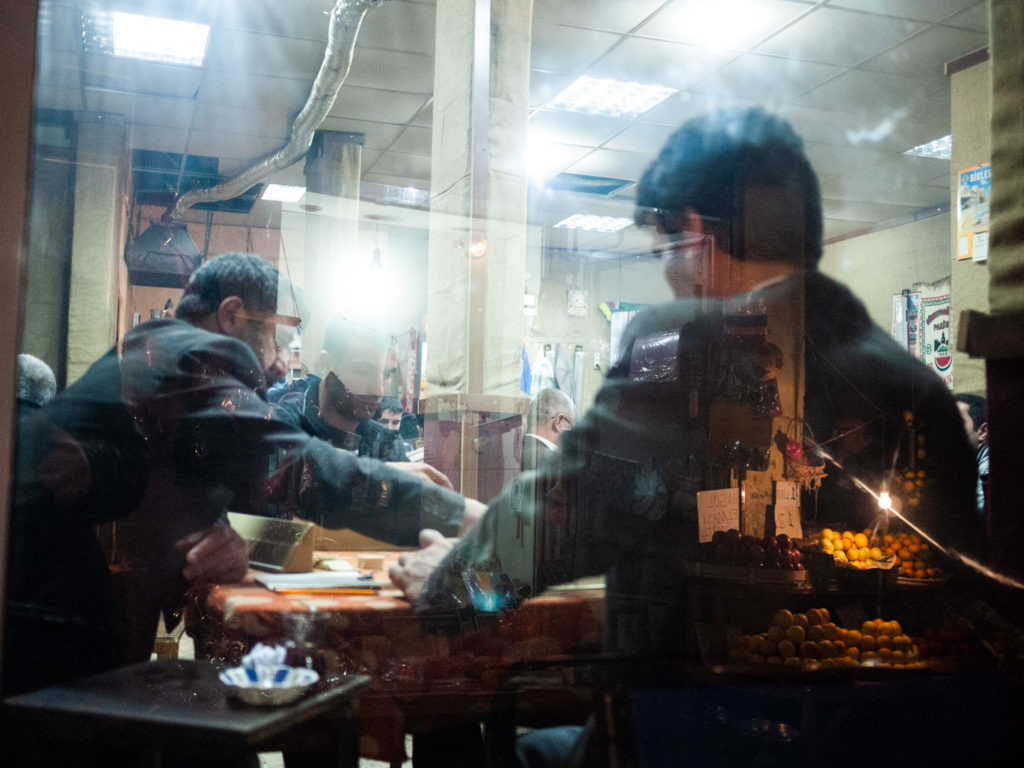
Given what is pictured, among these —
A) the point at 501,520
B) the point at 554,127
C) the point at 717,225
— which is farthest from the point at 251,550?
the point at 717,225

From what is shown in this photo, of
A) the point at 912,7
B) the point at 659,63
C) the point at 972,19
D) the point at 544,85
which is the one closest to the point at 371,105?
the point at 544,85

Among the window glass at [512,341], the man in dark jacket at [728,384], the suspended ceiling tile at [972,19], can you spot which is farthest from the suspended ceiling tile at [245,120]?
the suspended ceiling tile at [972,19]

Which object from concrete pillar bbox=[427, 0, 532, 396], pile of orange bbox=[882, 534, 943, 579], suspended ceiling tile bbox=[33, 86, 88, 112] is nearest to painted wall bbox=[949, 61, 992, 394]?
pile of orange bbox=[882, 534, 943, 579]

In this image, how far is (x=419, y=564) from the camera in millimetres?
923

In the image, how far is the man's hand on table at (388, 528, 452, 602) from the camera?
91 centimetres

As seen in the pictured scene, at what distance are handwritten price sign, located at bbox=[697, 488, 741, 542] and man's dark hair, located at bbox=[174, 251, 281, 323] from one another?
0.80 metres

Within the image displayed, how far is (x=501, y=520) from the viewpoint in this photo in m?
1.01

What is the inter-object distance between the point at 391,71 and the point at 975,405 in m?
0.99

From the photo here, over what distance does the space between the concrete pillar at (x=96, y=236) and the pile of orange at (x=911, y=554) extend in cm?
124

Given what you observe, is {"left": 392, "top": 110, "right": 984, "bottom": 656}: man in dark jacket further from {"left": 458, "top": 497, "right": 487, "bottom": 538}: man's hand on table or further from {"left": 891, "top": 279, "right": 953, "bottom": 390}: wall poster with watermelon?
{"left": 458, "top": 497, "right": 487, "bottom": 538}: man's hand on table

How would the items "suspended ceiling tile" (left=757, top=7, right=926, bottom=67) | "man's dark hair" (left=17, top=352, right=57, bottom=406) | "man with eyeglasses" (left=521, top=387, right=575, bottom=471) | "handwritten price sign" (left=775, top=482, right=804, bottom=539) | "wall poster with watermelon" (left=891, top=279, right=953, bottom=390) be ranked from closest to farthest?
"man's dark hair" (left=17, top=352, right=57, bottom=406) < "man with eyeglasses" (left=521, top=387, right=575, bottom=471) < "wall poster with watermelon" (left=891, top=279, right=953, bottom=390) < "suspended ceiling tile" (left=757, top=7, right=926, bottom=67) < "handwritten price sign" (left=775, top=482, right=804, bottom=539)

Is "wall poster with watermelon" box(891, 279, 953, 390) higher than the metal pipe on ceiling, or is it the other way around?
the metal pipe on ceiling

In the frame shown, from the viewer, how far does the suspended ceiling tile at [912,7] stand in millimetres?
1226

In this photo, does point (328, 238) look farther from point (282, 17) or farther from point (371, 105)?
point (282, 17)
